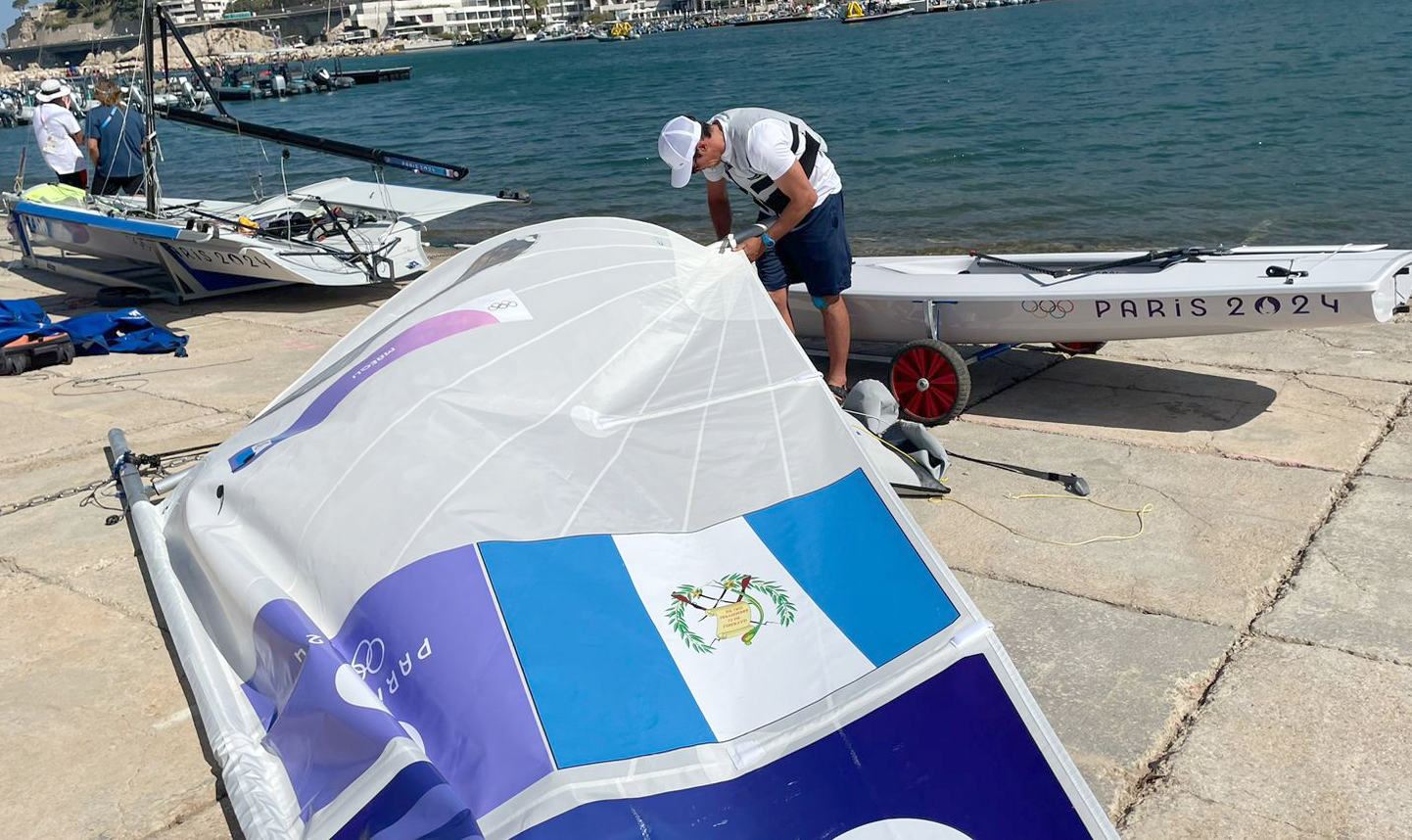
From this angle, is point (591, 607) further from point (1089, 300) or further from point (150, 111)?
point (150, 111)

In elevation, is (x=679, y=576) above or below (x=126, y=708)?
above

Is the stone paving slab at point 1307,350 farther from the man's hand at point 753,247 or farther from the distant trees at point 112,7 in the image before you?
the distant trees at point 112,7

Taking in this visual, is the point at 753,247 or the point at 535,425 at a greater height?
the point at 753,247

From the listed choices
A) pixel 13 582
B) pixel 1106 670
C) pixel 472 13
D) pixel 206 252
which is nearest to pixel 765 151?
pixel 1106 670

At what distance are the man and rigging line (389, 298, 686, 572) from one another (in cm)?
103

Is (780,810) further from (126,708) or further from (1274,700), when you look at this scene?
(126,708)

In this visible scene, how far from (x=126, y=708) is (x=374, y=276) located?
600cm

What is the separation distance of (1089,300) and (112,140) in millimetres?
9240

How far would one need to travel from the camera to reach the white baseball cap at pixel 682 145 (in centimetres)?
525

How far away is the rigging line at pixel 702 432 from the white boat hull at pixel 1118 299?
245 centimetres

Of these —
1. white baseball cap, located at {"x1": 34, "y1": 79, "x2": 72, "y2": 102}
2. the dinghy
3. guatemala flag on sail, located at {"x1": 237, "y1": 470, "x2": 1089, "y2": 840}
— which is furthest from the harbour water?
guatemala flag on sail, located at {"x1": 237, "y1": 470, "x2": 1089, "y2": 840}

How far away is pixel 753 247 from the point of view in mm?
5207

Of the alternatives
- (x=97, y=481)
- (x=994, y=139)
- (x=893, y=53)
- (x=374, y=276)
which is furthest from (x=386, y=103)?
(x=97, y=481)

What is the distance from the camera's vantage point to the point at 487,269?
4613 mm
